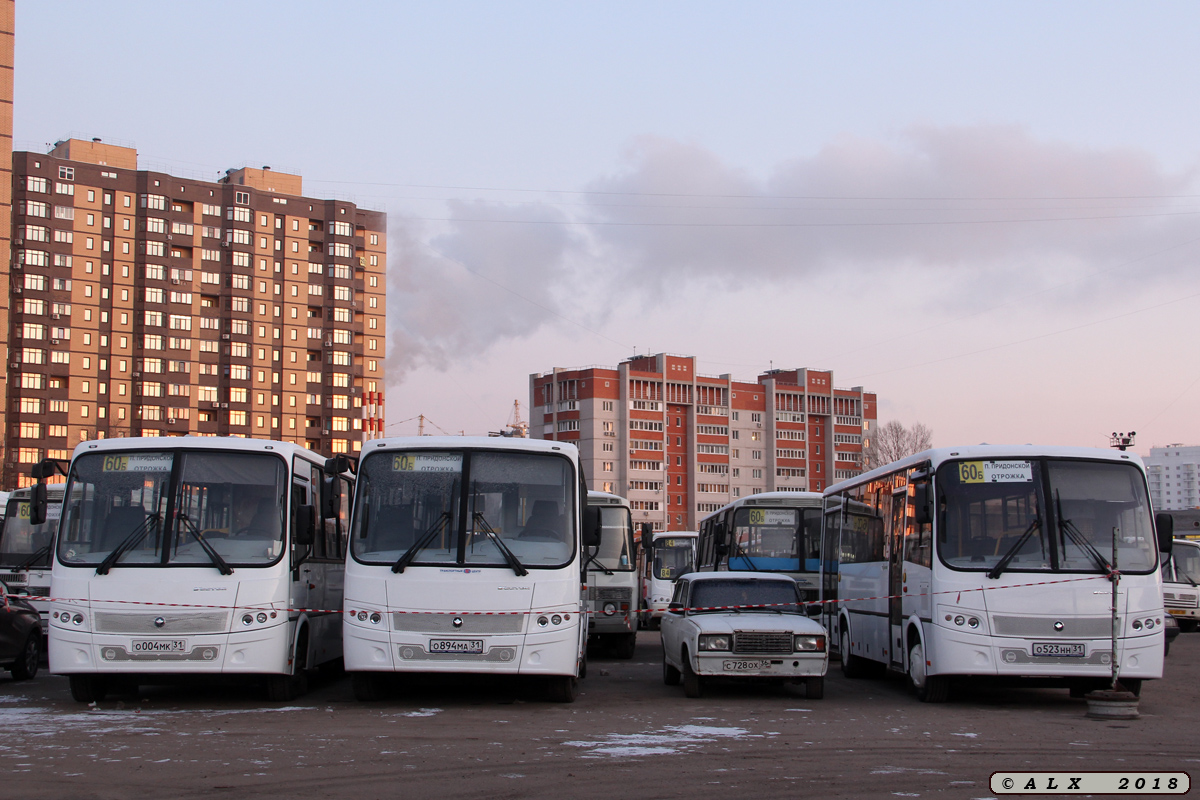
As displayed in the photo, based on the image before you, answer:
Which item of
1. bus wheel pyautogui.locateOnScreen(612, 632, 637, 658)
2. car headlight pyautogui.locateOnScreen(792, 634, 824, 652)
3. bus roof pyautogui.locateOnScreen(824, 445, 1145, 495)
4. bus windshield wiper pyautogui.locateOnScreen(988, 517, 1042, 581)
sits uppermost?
bus roof pyautogui.locateOnScreen(824, 445, 1145, 495)

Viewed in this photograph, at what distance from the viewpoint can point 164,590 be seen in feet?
45.8

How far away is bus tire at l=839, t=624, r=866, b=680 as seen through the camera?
19.6 m

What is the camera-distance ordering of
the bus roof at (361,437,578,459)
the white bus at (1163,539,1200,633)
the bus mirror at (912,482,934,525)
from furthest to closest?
the white bus at (1163,539,1200,633) → the bus mirror at (912,482,934,525) → the bus roof at (361,437,578,459)

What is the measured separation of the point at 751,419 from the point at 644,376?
57.4 ft

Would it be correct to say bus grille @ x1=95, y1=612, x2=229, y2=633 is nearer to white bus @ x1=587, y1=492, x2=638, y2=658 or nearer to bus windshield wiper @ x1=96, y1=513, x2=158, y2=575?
bus windshield wiper @ x1=96, y1=513, x2=158, y2=575

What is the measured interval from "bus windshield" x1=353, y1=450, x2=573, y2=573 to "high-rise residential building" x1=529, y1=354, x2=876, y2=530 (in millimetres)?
121867

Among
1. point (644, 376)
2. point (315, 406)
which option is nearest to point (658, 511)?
point (644, 376)

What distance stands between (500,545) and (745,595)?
411 centimetres

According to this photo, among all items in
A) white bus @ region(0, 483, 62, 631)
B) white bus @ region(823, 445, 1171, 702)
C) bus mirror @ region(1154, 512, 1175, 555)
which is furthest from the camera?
white bus @ region(0, 483, 62, 631)

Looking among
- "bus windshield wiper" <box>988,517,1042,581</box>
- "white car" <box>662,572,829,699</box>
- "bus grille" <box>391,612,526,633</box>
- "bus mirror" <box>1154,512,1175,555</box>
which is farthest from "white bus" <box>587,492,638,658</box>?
"bus mirror" <box>1154,512,1175,555</box>

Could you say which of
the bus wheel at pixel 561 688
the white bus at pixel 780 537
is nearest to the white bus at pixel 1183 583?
the white bus at pixel 780 537

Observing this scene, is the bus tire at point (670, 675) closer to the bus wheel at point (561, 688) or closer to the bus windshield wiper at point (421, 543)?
the bus wheel at point (561, 688)

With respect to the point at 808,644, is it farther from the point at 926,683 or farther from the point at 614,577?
the point at 614,577

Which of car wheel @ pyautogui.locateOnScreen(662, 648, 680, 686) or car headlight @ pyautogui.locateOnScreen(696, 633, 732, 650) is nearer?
car headlight @ pyautogui.locateOnScreen(696, 633, 732, 650)
